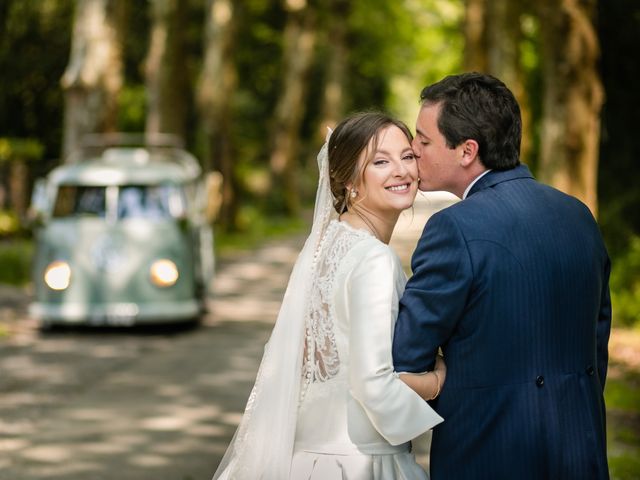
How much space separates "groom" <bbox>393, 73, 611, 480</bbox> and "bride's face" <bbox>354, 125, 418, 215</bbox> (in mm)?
193

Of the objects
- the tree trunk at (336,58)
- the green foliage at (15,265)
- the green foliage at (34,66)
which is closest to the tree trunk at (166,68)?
the green foliage at (15,265)

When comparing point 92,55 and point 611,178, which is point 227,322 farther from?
point 611,178

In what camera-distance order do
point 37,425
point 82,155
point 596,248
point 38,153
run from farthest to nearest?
point 38,153 < point 82,155 < point 37,425 < point 596,248

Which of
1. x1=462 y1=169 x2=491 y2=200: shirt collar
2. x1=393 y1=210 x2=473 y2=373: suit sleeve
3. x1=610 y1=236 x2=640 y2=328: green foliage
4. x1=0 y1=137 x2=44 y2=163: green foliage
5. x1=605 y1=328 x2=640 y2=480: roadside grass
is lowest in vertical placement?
x1=605 y1=328 x2=640 y2=480: roadside grass

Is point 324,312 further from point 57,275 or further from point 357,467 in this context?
point 57,275

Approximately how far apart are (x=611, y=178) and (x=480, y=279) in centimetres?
1507

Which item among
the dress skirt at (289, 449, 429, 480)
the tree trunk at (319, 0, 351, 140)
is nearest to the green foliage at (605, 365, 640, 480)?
A: the dress skirt at (289, 449, 429, 480)

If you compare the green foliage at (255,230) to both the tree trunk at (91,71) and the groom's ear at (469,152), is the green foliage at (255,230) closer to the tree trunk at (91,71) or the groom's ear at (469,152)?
the tree trunk at (91,71)

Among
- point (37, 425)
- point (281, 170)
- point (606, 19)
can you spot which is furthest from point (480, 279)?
point (281, 170)

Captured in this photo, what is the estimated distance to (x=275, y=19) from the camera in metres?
40.2

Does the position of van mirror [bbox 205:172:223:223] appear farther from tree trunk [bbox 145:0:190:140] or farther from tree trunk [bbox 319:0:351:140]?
tree trunk [bbox 319:0:351:140]

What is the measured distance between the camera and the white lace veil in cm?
358

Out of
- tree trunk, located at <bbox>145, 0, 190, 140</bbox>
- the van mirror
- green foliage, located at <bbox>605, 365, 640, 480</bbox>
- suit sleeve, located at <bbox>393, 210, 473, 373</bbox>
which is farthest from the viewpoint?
the van mirror

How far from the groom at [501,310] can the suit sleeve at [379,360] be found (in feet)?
0.18
